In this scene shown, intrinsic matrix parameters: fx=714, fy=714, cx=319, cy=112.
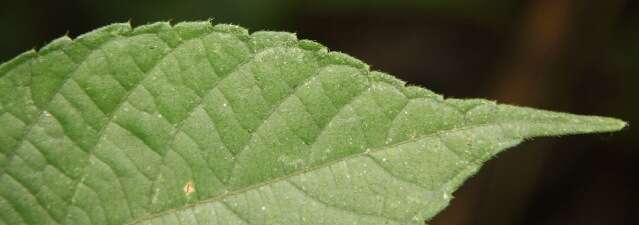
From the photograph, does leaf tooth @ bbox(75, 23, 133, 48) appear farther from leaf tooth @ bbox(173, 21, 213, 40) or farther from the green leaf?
leaf tooth @ bbox(173, 21, 213, 40)

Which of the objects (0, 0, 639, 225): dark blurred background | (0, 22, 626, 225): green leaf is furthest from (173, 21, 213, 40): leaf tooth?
(0, 0, 639, 225): dark blurred background

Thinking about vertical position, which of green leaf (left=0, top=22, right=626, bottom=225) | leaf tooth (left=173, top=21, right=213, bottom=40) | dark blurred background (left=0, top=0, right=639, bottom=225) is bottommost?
dark blurred background (left=0, top=0, right=639, bottom=225)

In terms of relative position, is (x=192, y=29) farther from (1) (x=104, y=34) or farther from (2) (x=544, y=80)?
(2) (x=544, y=80)

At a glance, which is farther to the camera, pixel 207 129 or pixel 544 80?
pixel 544 80

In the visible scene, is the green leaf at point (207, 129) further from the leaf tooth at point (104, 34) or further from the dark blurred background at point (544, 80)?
the dark blurred background at point (544, 80)

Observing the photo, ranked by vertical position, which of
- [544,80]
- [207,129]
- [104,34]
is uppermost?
[104,34]

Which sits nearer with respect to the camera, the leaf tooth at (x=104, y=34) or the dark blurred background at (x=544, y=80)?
the leaf tooth at (x=104, y=34)

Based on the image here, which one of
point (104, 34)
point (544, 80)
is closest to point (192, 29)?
point (104, 34)

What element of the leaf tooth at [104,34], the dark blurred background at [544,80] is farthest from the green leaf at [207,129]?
the dark blurred background at [544,80]

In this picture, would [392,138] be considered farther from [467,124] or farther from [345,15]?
[345,15]
